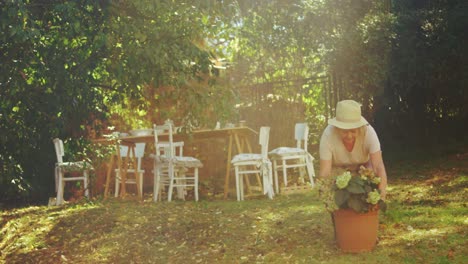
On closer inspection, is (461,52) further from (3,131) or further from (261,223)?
(3,131)

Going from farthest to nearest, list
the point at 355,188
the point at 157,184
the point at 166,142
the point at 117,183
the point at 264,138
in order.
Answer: the point at 117,183 → the point at 166,142 → the point at 157,184 → the point at 264,138 → the point at 355,188

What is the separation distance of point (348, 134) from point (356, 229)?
80 centimetres

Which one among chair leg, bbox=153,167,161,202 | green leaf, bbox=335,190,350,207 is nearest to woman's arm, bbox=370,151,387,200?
green leaf, bbox=335,190,350,207

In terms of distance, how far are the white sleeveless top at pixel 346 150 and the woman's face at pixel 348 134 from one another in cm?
3

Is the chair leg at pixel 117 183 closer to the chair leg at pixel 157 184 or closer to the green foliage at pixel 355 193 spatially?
the chair leg at pixel 157 184

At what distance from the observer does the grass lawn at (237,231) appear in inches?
226

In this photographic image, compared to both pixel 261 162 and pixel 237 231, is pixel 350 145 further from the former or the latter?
pixel 261 162

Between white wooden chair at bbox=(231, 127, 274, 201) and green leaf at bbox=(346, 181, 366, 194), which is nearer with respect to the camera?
green leaf at bbox=(346, 181, 366, 194)

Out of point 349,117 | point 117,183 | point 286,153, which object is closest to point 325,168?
point 349,117

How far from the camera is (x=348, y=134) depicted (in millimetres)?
5426

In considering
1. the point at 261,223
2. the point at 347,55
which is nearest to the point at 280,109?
the point at 347,55

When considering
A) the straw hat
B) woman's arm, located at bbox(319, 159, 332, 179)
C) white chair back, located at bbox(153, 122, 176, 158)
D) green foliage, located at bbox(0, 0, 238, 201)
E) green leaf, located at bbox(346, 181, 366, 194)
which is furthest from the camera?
white chair back, located at bbox(153, 122, 176, 158)

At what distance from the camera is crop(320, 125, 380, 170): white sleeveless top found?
541 cm

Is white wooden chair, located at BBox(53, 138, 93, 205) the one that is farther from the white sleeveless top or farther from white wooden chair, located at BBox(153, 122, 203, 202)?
the white sleeveless top
